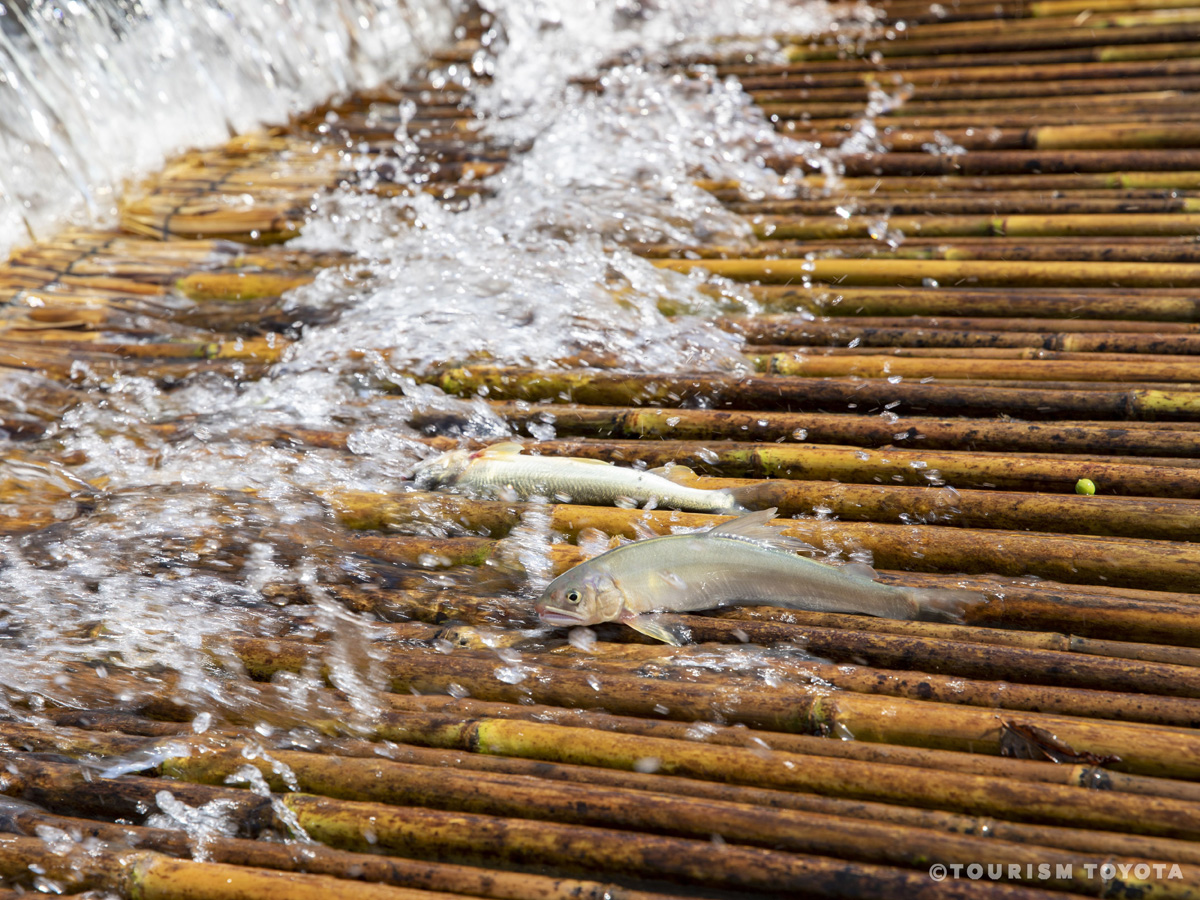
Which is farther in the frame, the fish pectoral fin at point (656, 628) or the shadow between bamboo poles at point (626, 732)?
the fish pectoral fin at point (656, 628)

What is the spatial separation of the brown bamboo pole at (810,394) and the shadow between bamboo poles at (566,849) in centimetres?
193

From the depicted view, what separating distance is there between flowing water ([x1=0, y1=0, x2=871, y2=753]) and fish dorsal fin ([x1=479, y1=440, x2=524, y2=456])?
22 centimetres

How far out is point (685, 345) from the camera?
13.1 ft

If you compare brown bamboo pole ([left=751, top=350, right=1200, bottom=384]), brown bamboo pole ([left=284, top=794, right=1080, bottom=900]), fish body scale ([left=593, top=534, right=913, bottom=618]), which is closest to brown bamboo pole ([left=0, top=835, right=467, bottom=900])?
brown bamboo pole ([left=284, top=794, right=1080, bottom=900])

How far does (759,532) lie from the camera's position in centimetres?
285

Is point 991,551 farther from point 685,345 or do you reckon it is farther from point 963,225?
point 963,225

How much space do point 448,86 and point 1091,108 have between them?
423 centimetres

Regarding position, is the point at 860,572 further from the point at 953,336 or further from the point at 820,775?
the point at 953,336

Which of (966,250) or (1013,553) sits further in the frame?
(966,250)

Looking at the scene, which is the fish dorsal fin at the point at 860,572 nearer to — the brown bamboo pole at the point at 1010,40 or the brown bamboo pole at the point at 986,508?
the brown bamboo pole at the point at 986,508

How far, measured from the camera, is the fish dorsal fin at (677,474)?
10.4 ft

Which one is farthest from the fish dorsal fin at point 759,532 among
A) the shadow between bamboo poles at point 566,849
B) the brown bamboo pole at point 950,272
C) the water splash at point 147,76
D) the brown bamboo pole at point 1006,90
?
the water splash at point 147,76

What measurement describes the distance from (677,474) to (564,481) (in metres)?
0.39

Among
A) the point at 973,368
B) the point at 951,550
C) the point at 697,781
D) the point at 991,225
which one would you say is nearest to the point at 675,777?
the point at 697,781
